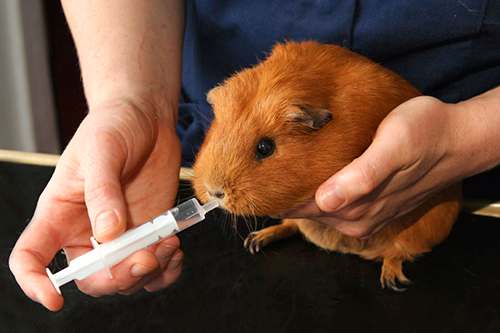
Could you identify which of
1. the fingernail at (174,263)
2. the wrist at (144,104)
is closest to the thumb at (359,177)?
the fingernail at (174,263)

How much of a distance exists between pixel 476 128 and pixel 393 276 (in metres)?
0.56

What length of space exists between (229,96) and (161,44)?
21.9 inches

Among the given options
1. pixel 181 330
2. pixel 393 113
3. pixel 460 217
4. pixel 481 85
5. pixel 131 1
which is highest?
pixel 131 1

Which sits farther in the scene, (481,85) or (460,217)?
(460,217)

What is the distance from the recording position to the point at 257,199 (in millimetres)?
1164

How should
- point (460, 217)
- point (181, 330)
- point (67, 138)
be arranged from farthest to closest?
point (67, 138)
point (460, 217)
point (181, 330)

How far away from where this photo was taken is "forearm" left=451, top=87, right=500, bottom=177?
1.25m

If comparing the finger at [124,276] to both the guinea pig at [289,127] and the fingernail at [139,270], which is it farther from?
the guinea pig at [289,127]

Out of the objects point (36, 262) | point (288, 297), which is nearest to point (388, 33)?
point (288, 297)

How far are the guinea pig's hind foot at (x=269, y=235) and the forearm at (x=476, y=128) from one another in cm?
70

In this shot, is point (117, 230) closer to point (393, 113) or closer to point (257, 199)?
point (257, 199)

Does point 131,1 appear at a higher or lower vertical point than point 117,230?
higher

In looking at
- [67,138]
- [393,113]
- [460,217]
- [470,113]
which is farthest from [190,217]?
[67,138]

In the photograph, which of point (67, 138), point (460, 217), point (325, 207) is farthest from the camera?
point (67, 138)
